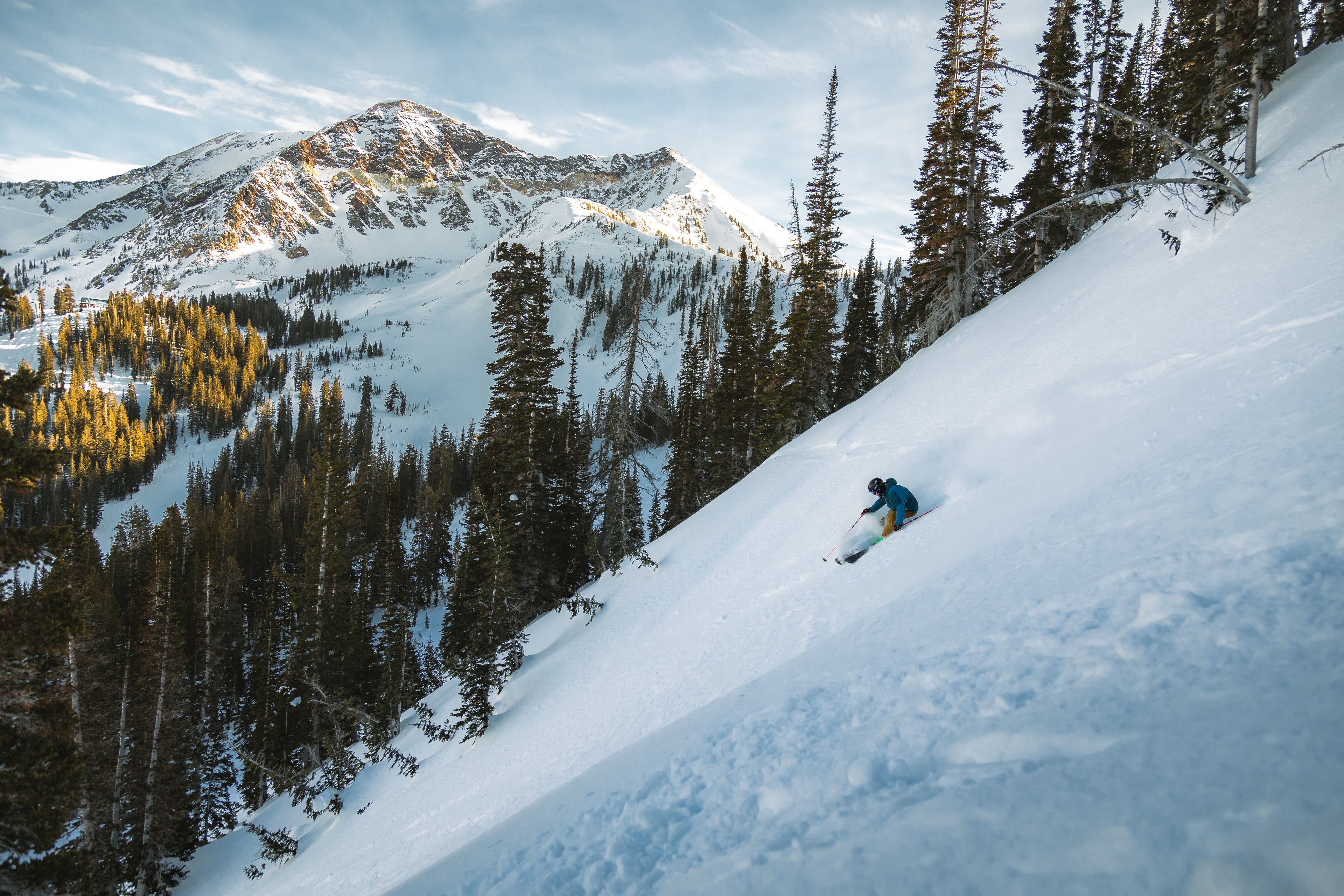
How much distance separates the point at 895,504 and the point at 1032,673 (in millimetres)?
5606

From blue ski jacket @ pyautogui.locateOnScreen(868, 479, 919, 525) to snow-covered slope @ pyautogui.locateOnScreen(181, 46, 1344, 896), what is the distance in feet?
2.10

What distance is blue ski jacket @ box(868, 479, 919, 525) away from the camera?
909cm

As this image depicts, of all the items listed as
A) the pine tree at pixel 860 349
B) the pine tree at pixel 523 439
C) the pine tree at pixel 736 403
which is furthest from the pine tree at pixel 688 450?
the pine tree at pixel 523 439

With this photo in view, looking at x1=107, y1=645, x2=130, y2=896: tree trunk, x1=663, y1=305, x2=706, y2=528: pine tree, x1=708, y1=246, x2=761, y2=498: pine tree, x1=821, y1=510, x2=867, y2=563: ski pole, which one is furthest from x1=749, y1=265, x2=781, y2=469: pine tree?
x1=107, y1=645, x2=130, y2=896: tree trunk

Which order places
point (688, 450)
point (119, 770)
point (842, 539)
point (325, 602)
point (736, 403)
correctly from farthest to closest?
point (688, 450) < point (736, 403) < point (325, 602) < point (119, 770) < point (842, 539)

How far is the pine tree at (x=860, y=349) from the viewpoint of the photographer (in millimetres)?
37312

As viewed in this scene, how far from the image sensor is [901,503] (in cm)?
909

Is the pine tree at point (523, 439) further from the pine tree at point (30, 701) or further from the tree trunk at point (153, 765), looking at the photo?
the tree trunk at point (153, 765)

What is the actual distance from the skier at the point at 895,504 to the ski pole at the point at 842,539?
463mm

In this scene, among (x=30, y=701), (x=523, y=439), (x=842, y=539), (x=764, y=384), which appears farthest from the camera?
(x=764, y=384)

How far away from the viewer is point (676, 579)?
13.1m

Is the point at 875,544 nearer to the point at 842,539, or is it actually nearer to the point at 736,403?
the point at 842,539

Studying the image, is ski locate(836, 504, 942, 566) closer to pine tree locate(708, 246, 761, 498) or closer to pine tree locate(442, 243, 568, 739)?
pine tree locate(442, 243, 568, 739)

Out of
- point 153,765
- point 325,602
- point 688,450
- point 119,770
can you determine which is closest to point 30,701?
point 325,602
